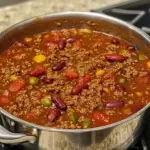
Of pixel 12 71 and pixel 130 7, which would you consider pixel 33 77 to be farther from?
pixel 130 7

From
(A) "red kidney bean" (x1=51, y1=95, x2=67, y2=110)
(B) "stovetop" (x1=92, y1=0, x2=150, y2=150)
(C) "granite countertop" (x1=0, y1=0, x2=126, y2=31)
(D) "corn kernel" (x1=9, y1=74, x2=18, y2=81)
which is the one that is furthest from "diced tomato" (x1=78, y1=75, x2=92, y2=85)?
(C) "granite countertop" (x1=0, y1=0, x2=126, y2=31)

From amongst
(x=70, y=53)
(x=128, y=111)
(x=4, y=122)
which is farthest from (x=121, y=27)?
(x=4, y=122)

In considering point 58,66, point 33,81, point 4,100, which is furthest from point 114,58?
point 4,100

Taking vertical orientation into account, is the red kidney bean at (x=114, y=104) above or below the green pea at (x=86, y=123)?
above

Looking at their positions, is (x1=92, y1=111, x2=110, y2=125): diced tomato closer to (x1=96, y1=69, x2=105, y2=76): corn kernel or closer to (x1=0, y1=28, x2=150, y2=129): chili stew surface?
(x1=0, y1=28, x2=150, y2=129): chili stew surface

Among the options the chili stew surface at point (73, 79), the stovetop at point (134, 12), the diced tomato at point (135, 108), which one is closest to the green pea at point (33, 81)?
the chili stew surface at point (73, 79)

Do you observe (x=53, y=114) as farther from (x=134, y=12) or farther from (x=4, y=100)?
(x=134, y=12)

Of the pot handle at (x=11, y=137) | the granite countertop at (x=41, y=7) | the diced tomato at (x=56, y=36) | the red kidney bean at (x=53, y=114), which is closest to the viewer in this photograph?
the pot handle at (x=11, y=137)

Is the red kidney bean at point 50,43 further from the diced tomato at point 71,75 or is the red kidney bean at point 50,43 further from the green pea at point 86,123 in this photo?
the green pea at point 86,123
